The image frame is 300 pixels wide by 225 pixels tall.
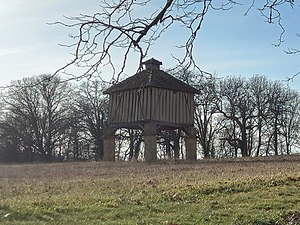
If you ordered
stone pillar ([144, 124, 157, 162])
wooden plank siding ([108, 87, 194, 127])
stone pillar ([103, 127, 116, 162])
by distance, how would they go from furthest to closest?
stone pillar ([103, 127, 116, 162]), stone pillar ([144, 124, 157, 162]), wooden plank siding ([108, 87, 194, 127])

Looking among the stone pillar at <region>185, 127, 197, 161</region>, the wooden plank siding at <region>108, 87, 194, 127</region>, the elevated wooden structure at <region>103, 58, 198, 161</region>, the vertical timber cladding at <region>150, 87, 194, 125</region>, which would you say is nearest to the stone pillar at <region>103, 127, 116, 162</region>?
the elevated wooden structure at <region>103, 58, 198, 161</region>

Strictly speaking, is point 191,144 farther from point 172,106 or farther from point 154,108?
point 154,108

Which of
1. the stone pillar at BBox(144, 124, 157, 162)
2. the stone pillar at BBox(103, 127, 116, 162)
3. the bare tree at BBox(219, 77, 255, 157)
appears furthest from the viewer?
the bare tree at BBox(219, 77, 255, 157)

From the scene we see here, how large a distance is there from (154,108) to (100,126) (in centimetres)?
2327

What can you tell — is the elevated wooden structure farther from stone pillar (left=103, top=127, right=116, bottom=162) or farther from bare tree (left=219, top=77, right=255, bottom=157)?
bare tree (left=219, top=77, right=255, bottom=157)

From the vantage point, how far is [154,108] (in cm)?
2962

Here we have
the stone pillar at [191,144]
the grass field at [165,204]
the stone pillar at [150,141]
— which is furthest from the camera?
the stone pillar at [191,144]

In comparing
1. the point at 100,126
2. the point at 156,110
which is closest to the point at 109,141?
the point at 156,110

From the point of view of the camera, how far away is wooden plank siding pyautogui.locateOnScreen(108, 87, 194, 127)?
29516 mm

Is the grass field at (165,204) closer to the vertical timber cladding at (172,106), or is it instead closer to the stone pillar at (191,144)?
the vertical timber cladding at (172,106)

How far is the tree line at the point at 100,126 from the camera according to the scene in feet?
160

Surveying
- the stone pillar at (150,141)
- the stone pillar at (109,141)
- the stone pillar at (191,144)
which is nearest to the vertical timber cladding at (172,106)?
the stone pillar at (150,141)

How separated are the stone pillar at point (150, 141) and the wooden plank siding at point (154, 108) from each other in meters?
0.42

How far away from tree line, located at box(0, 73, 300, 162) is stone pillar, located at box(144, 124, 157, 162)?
15530 millimetres
